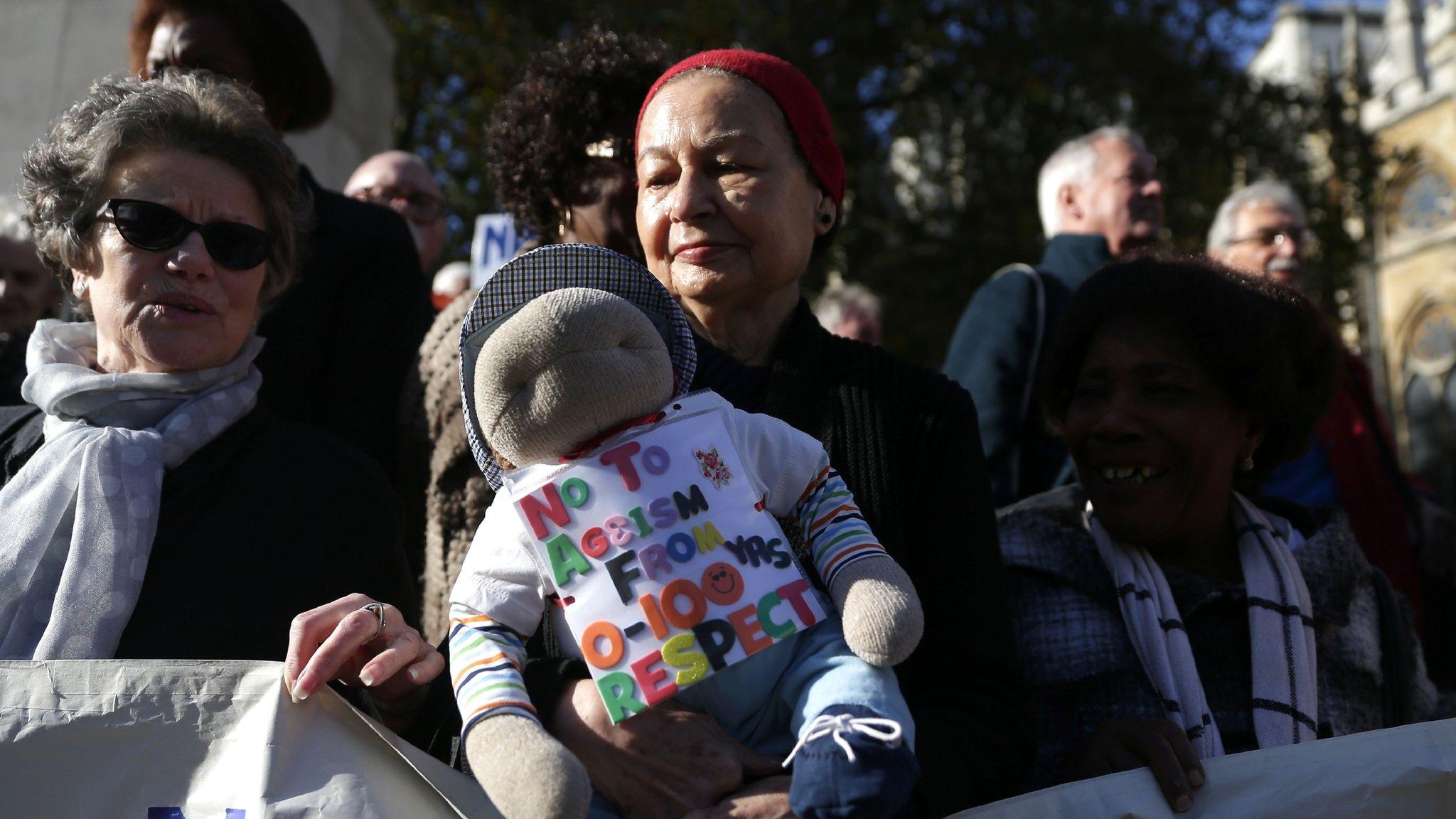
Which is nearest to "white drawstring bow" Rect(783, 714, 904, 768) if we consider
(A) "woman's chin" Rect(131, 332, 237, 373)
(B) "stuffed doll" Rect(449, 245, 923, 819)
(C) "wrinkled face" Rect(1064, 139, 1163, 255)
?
(B) "stuffed doll" Rect(449, 245, 923, 819)

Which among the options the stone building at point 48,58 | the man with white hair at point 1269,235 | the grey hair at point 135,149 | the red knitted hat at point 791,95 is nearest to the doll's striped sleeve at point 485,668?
the red knitted hat at point 791,95

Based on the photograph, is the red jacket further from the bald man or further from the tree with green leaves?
the tree with green leaves

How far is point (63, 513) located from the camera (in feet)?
7.88

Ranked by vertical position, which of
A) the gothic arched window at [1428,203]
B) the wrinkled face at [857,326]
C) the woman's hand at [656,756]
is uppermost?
the gothic arched window at [1428,203]

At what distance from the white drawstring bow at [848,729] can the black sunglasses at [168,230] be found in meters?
1.59

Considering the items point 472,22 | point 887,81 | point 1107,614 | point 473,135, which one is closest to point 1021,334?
point 1107,614

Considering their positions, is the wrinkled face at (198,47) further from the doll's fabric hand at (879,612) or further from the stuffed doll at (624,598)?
the doll's fabric hand at (879,612)

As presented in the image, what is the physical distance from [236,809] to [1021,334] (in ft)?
8.95

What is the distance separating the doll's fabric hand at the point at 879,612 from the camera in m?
1.79

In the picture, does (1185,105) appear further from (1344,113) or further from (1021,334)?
(1021,334)

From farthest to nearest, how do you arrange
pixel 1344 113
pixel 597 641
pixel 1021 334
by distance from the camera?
pixel 1344 113
pixel 1021 334
pixel 597 641

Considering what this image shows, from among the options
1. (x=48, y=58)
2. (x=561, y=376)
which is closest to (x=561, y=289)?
(x=561, y=376)

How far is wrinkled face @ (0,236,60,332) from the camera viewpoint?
4785 millimetres

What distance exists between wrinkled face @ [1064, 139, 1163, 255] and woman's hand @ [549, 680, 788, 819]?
3325 millimetres
